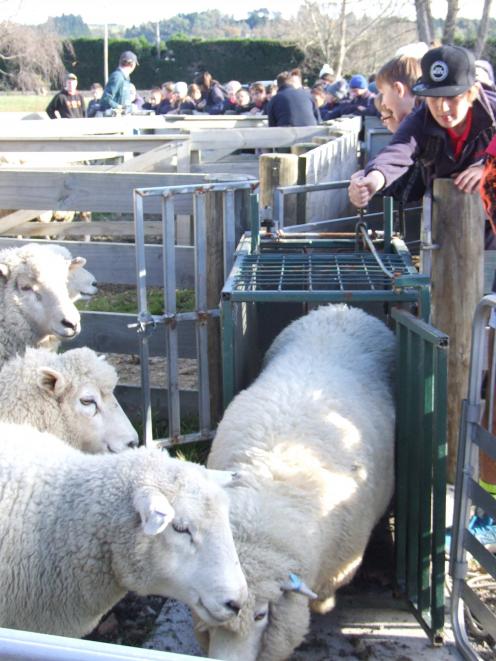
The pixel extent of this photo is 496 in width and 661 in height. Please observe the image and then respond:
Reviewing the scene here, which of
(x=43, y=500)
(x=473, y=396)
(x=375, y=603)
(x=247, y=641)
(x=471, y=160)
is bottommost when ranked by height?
(x=375, y=603)

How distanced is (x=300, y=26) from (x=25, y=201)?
38.8 metres

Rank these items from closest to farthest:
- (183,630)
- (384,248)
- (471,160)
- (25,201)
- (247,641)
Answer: (247,641)
(183,630)
(471,160)
(384,248)
(25,201)

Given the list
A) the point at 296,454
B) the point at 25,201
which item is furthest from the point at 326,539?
the point at 25,201

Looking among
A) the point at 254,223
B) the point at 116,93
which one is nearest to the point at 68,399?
the point at 254,223

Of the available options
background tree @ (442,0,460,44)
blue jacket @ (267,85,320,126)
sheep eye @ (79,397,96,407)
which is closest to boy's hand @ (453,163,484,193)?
sheep eye @ (79,397,96,407)

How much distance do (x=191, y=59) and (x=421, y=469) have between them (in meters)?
45.2

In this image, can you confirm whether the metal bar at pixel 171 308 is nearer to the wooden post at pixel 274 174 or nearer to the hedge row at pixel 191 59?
the wooden post at pixel 274 174

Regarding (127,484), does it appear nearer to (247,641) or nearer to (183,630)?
(247,641)

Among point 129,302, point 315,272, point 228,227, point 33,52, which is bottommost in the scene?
point 129,302

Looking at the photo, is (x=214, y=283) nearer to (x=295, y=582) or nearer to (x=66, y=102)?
(x=295, y=582)

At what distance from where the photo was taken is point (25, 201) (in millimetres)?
5273

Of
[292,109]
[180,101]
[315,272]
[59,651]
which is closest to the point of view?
[59,651]

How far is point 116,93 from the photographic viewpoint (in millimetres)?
15070

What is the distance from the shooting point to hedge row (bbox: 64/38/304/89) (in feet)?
142
